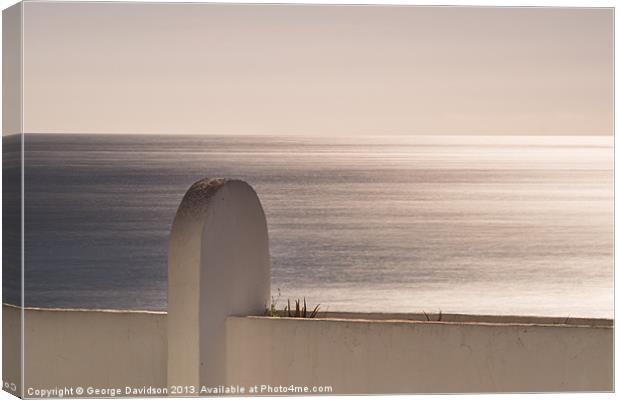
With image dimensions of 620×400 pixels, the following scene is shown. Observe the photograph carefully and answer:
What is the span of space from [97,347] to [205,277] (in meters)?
0.99

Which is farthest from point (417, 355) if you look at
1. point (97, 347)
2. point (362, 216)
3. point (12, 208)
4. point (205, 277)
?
point (362, 216)

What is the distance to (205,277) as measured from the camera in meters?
10.9

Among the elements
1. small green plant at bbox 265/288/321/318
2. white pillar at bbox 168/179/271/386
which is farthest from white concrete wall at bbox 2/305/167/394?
small green plant at bbox 265/288/321/318

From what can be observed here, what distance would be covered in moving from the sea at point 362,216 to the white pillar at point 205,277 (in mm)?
635

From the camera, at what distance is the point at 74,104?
12.0 metres

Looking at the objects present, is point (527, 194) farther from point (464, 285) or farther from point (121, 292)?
point (121, 292)

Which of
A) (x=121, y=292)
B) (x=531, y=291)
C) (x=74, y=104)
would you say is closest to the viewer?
(x=74, y=104)

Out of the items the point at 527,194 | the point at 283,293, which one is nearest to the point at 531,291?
the point at 527,194

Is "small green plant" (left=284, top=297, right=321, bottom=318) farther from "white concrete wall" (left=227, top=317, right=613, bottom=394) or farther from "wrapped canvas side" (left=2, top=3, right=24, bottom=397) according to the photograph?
"wrapped canvas side" (left=2, top=3, right=24, bottom=397)

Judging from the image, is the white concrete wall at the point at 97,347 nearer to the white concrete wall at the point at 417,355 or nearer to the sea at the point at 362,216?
the sea at the point at 362,216

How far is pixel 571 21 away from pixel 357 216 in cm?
321

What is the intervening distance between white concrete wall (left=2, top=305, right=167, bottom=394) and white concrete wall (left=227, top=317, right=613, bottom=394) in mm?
532

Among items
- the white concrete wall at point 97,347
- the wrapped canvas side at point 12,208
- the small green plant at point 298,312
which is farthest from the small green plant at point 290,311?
the wrapped canvas side at point 12,208

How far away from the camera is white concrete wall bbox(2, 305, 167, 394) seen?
11461mm
